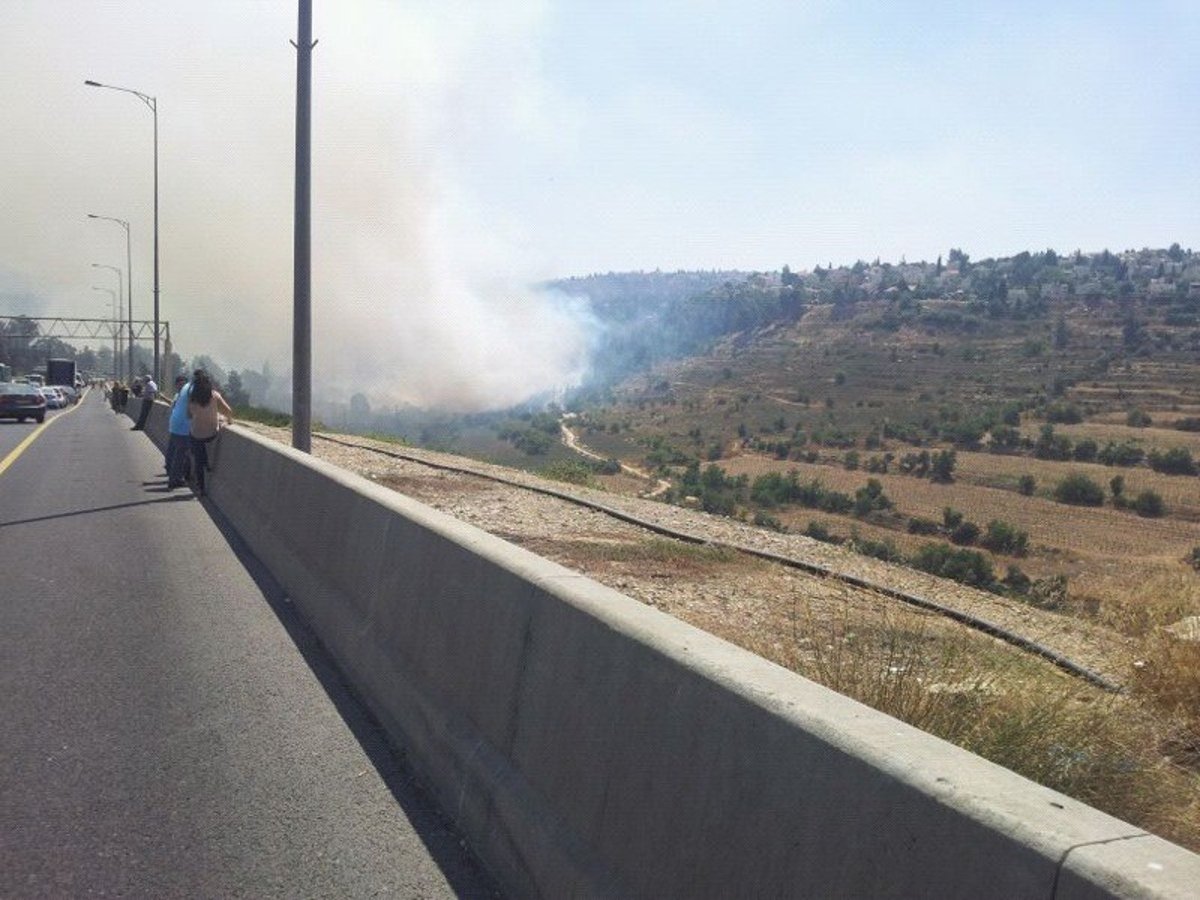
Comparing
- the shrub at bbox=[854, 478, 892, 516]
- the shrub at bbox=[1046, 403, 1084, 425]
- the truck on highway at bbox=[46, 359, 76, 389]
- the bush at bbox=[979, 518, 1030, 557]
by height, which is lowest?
the truck on highway at bbox=[46, 359, 76, 389]

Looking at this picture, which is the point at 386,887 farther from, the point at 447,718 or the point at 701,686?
the point at 701,686

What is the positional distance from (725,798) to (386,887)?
66.8 inches

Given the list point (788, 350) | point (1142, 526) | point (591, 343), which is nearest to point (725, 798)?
point (1142, 526)

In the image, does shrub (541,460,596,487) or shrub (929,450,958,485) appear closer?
shrub (541,460,596,487)

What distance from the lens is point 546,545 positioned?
12.7 m

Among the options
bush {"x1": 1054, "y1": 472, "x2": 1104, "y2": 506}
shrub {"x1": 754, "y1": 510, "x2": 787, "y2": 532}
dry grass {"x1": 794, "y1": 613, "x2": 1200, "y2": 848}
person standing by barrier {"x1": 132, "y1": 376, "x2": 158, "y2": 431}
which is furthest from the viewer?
person standing by barrier {"x1": 132, "y1": 376, "x2": 158, "y2": 431}

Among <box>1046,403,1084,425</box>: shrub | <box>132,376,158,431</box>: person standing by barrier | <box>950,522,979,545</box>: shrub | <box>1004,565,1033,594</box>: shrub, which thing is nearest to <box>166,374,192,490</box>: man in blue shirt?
<box>1004,565,1033,594</box>: shrub

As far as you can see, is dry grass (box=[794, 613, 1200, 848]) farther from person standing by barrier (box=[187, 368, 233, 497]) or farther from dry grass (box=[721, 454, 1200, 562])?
dry grass (box=[721, 454, 1200, 562])

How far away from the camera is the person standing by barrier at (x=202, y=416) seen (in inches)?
681

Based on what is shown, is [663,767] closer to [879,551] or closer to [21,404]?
[879,551]

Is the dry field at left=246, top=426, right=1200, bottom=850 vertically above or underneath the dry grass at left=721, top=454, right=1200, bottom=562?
above

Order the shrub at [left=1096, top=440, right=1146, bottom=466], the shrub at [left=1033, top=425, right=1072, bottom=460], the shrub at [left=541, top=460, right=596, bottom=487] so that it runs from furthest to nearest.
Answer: the shrub at [left=1033, top=425, right=1072, bottom=460] < the shrub at [left=1096, top=440, right=1146, bottom=466] < the shrub at [left=541, top=460, right=596, bottom=487]

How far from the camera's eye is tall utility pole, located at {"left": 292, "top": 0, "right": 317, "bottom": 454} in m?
14.9

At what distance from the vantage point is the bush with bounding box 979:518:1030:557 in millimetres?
23953
